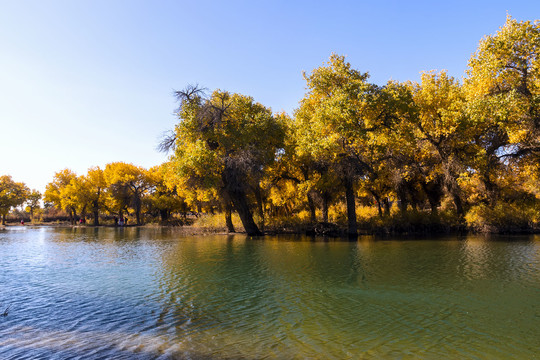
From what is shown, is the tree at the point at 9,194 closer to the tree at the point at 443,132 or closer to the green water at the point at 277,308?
the green water at the point at 277,308

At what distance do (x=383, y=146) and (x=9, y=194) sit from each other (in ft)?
311

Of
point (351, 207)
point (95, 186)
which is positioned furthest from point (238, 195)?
point (95, 186)

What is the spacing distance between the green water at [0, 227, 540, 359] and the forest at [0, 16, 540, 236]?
1396 cm

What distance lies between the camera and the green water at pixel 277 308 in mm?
7270

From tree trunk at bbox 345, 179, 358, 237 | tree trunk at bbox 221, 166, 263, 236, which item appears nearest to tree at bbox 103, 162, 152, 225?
tree trunk at bbox 221, 166, 263, 236

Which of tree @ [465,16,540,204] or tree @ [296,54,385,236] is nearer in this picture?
tree @ [465,16,540,204]

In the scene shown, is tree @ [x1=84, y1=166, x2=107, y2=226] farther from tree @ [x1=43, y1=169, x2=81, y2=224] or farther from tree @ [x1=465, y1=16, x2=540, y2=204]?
tree @ [x1=465, y1=16, x2=540, y2=204]

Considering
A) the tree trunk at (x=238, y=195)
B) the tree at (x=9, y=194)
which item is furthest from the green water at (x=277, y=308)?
the tree at (x=9, y=194)

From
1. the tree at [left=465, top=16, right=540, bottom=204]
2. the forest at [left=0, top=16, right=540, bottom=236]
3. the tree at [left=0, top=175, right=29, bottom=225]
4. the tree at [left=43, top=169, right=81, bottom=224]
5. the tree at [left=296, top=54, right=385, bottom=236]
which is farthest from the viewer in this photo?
the tree at [left=0, top=175, right=29, bottom=225]

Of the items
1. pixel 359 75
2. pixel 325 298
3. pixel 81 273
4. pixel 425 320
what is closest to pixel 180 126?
pixel 359 75

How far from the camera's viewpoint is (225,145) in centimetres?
3409

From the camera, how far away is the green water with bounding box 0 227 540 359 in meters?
7.27

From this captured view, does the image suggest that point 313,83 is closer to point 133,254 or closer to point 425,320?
point 133,254

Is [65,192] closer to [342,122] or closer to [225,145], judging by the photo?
[225,145]
